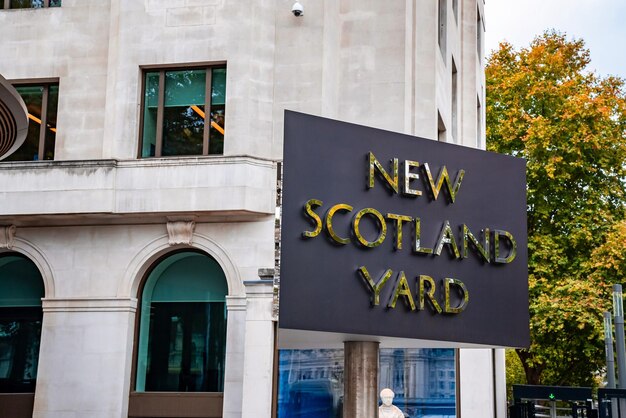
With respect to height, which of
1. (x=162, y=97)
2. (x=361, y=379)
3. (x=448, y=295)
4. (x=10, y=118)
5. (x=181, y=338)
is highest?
(x=162, y=97)

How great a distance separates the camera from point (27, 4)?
25.3m

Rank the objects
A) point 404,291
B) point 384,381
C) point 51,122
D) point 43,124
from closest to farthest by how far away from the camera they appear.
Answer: point 404,291 → point 384,381 → point 43,124 → point 51,122

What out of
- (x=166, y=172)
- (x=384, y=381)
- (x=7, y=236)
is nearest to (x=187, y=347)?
(x=166, y=172)

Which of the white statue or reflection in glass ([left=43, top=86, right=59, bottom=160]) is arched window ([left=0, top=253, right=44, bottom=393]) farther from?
the white statue

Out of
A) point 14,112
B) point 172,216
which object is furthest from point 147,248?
point 14,112

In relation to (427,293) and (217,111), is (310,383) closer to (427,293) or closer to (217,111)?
(217,111)

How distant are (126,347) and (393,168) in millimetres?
11342

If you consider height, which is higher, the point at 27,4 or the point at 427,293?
the point at 27,4

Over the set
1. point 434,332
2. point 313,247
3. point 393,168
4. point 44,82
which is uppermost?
point 44,82

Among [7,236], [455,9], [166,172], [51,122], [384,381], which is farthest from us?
[455,9]

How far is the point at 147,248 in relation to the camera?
75.3ft

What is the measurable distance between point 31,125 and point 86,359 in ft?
21.1

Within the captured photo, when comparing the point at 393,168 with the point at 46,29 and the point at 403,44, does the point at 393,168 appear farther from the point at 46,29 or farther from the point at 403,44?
the point at 46,29

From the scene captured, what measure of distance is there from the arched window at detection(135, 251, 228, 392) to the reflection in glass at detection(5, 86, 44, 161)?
4585 millimetres
